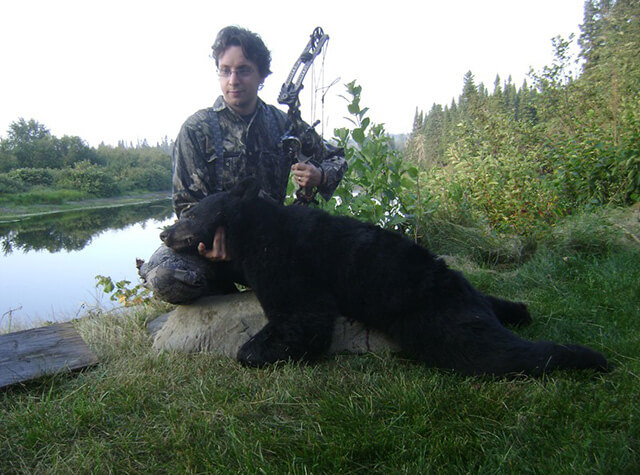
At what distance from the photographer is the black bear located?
2008 mm

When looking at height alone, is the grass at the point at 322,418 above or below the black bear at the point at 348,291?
below

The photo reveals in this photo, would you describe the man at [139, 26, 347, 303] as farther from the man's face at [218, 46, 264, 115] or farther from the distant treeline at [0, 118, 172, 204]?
the distant treeline at [0, 118, 172, 204]

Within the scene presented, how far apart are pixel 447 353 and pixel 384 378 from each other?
1.17ft

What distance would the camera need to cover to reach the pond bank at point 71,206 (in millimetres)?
12268

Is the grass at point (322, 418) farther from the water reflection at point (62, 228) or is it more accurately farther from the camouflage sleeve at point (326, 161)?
the water reflection at point (62, 228)

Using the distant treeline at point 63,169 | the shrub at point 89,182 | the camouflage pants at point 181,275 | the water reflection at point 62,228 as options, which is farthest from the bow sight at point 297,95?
the shrub at point 89,182

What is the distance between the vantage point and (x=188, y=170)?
10.1ft

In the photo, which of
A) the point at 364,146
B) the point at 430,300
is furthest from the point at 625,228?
the point at 430,300

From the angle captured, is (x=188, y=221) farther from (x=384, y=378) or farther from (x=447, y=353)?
(x=447, y=353)

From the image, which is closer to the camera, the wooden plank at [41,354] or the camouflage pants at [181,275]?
Result: the wooden plank at [41,354]

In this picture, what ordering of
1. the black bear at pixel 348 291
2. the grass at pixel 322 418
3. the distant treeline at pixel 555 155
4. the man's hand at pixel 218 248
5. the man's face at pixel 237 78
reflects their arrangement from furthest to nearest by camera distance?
the distant treeline at pixel 555 155 → the man's face at pixel 237 78 → the man's hand at pixel 218 248 → the black bear at pixel 348 291 → the grass at pixel 322 418

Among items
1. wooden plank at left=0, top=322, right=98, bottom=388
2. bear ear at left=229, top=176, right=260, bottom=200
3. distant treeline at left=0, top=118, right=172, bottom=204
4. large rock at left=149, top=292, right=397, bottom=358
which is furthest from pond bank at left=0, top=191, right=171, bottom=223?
bear ear at left=229, top=176, right=260, bottom=200

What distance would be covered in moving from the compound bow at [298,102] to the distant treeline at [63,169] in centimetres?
1446

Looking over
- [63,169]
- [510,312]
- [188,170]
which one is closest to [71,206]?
[63,169]
